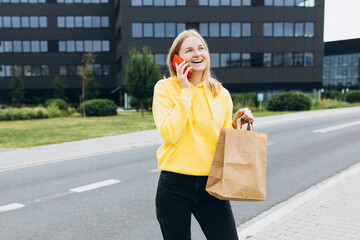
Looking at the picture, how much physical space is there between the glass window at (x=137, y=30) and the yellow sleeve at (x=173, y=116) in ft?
133

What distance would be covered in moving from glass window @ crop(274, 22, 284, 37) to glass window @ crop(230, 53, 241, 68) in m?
5.29

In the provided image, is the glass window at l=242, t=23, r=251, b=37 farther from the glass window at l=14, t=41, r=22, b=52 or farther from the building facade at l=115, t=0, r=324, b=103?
the glass window at l=14, t=41, r=22, b=52

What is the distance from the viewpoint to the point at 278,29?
141ft

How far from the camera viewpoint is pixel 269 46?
43.0m

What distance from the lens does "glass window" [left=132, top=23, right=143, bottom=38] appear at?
41031 mm

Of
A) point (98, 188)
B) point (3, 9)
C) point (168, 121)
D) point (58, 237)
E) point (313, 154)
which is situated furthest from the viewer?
point (3, 9)

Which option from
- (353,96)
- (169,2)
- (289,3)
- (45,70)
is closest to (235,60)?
(289,3)

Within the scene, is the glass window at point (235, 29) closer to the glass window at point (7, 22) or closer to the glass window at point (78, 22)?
the glass window at point (78, 22)

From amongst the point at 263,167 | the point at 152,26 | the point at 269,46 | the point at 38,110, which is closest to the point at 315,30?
the point at 269,46

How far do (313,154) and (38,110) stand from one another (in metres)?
22.2

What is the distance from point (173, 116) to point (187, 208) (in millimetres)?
593

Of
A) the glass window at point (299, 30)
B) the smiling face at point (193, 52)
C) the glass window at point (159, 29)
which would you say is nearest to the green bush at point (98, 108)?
the glass window at point (159, 29)

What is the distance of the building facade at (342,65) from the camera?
9119cm

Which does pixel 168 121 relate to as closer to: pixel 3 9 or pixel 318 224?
pixel 318 224
